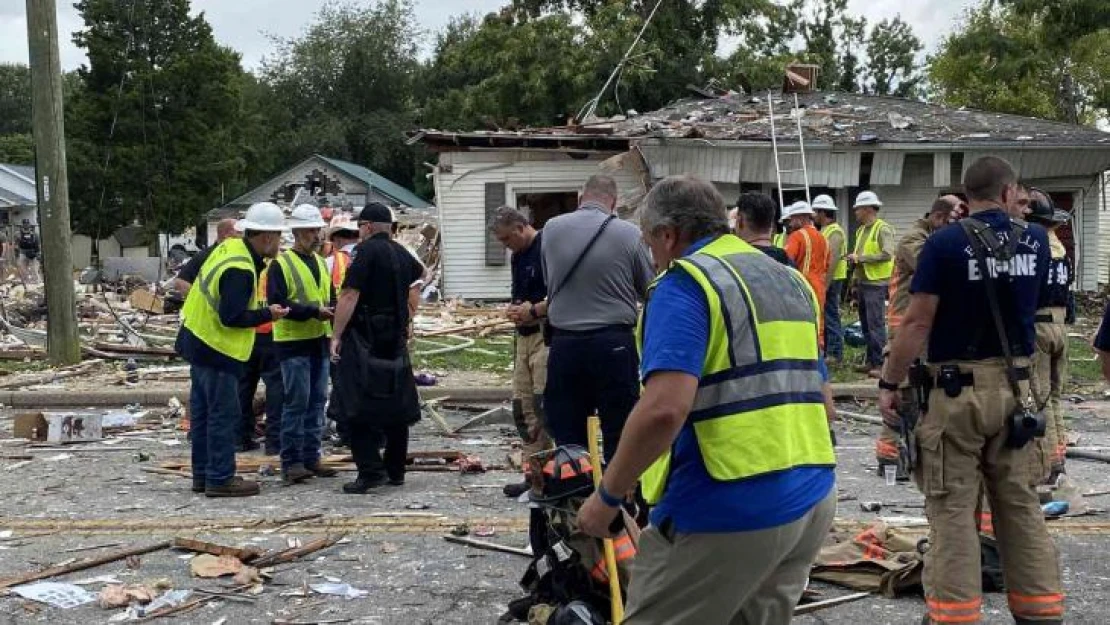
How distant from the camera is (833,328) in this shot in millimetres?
14570

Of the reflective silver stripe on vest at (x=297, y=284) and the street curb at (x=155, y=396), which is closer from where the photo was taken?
the reflective silver stripe on vest at (x=297, y=284)

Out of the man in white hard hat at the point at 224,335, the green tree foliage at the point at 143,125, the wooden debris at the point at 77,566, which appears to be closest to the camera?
the wooden debris at the point at 77,566

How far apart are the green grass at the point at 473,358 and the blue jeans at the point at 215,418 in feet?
20.7

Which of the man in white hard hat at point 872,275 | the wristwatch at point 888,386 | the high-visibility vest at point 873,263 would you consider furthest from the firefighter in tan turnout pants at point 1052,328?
the high-visibility vest at point 873,263

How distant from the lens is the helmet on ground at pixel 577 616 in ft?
15.5

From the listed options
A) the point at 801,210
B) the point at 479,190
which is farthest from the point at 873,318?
the point at 479,190

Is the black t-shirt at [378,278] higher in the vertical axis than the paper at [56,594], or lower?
higher

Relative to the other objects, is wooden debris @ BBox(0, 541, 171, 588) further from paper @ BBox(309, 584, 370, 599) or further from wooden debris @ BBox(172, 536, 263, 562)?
paper @ BBox(309, 584, 370, 599)

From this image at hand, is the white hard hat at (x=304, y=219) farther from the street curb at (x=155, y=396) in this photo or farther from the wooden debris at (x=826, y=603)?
the wooden debris at (x=826, y=603)

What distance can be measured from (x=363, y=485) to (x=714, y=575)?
5.57 metres

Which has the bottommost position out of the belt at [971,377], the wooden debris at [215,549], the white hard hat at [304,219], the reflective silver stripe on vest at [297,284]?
the wooden debris at [215,549]

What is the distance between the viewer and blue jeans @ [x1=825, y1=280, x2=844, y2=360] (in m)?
14.5

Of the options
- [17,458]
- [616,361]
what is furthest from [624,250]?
[17,458]

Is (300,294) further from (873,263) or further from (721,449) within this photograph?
(873,263)
